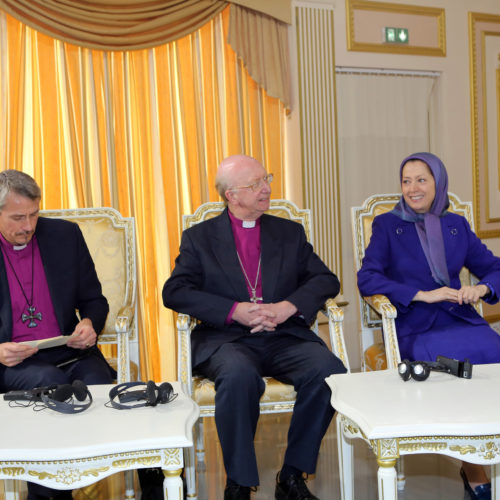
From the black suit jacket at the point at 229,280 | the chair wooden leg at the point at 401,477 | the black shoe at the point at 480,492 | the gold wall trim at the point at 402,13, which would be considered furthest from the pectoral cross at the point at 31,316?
the gold wall trim at the point at 402,13

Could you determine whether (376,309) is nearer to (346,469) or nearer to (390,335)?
(390,335)

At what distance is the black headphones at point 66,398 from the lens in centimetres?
200

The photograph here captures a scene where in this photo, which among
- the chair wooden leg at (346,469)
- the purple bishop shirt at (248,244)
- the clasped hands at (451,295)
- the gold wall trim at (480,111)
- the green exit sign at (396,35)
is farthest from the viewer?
the gold wall trim at (480,111)

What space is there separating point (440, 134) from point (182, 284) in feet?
10.5

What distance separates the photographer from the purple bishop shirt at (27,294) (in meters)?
2.70

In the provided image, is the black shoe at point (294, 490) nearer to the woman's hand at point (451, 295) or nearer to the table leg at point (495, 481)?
the table leg at point (495, 481)

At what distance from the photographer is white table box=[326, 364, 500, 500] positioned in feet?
5.85

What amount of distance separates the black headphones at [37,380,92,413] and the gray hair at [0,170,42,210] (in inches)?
35.1

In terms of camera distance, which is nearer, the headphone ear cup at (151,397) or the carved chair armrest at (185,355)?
the headphone ear cup at (151,397)

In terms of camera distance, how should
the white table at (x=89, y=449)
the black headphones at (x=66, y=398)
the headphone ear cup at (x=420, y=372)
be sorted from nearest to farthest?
the white table at (x=89, y=449), the black headphones at (x=66, y=398), the headphone ear cup at (x=420, y=372)

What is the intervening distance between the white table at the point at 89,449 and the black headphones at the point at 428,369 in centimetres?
82

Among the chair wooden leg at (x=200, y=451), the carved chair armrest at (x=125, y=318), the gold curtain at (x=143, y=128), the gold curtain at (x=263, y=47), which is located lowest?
the chair wooden leg at (x=200, y=451)

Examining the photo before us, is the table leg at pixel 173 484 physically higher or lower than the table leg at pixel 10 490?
higher

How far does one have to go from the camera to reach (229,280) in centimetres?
296
